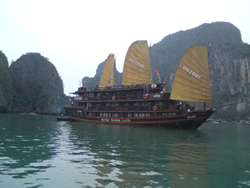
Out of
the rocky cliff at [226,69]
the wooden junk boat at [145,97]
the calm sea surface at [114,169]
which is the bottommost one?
the calm sea surface at [114,169]

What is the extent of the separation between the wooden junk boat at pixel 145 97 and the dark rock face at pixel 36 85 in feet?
243

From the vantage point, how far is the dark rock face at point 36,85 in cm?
10912

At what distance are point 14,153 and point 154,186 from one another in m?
6.56

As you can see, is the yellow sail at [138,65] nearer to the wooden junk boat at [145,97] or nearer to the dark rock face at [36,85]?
the wooden junk boat at [145,97]

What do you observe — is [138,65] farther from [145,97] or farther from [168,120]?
[168,120]

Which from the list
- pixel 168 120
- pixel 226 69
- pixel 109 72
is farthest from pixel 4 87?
pixel 226 69

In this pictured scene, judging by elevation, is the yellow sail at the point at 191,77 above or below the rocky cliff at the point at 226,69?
below

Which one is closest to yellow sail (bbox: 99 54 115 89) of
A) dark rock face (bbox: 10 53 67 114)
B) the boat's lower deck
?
the boat's lower deck

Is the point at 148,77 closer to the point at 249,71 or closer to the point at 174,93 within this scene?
the point at 174,93

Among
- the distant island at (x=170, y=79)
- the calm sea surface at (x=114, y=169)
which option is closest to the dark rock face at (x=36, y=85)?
the distant island at (x=170, y=79)

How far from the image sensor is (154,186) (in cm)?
586

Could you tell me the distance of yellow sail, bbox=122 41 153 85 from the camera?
3347 centimetres

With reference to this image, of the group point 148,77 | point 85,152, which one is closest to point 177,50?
point 148,77

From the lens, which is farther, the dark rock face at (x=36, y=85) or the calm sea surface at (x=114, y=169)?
the dark rock face at (x=36, y=85)
